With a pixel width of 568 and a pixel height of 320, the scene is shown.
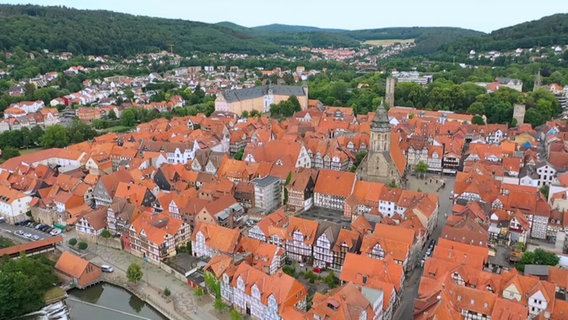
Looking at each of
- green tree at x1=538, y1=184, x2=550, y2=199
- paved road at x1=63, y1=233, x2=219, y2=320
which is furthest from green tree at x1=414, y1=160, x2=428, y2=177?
paved road at x1=63, y1=233, x2=219, y2=320

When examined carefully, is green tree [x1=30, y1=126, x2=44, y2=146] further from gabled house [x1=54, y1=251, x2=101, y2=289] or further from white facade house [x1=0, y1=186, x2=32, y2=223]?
gabled house [x1=54, y1=251, x2=101, y2=289]

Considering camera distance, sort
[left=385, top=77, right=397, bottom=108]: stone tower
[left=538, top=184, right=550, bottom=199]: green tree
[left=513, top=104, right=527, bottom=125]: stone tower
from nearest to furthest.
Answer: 1. [left=538, top=184, right=550, bottom=199]: green tree
2. [left=513, top=104, right=527, bottom=125]: stone tower
3. [left=385, top=77, right=397, bottom=108]: stone tower

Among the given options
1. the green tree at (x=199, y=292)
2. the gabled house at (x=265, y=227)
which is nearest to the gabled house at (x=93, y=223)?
the green tree at (x=199, y=292)

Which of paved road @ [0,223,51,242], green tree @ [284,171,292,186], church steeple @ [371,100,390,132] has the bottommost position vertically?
paved road @ [0,223,51,242]

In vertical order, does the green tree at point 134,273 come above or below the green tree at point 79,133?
below

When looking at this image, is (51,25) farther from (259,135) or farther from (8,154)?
(259,135)

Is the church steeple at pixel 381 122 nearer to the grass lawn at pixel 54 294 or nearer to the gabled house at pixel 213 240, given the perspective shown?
the gabled house at pixel 213 240

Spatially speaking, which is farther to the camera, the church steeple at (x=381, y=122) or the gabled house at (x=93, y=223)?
the church steeple at (x=381, y=122)

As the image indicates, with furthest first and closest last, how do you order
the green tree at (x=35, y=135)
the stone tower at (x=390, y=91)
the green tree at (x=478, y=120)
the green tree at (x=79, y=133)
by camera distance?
the stone tower at (x=390, y=91)
the green tree at (x=478, y=120)
the green tree at (x=79, y=133)
the green tree at (x=35, y=135)
